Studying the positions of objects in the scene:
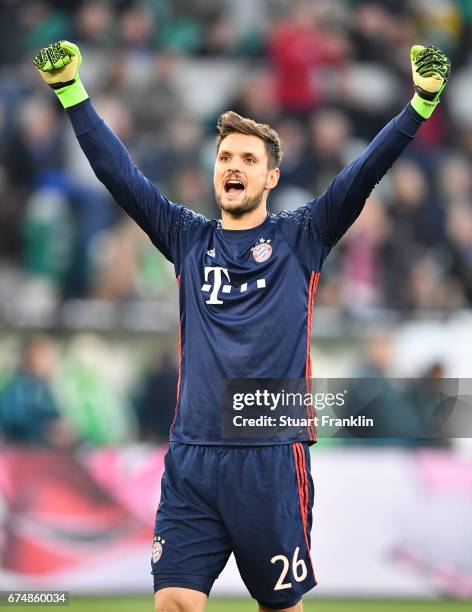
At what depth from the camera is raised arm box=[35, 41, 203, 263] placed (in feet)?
16.3

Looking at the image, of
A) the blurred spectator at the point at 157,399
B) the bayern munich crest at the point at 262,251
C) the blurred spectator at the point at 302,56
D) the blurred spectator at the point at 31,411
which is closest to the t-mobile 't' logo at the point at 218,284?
the bayern munich crest at the point at 262,251

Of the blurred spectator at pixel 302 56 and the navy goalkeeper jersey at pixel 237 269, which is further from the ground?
the blurred spectator at pixel 302 56

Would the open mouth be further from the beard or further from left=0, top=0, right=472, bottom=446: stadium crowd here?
left=0, top=0, right=472, bottom=446: stadium crowd

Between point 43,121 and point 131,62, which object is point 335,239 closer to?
point 43,121

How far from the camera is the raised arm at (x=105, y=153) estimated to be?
4.95 m

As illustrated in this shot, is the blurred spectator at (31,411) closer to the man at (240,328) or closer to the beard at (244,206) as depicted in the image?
the man at (240,328)

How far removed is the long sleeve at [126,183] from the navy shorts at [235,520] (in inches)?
37.5

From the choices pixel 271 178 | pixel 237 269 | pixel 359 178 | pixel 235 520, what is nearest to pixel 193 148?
pixel 271 178

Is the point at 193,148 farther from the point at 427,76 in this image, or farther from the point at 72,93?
the point at 427,76

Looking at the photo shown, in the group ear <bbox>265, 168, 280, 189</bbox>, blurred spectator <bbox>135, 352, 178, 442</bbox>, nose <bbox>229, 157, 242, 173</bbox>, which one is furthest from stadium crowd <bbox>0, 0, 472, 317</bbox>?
nose <bbox>229, 157, 242, 173</bbox>

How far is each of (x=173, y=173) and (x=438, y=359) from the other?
3.26 m

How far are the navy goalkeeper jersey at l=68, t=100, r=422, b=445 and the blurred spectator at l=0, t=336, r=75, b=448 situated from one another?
4835 millimetres

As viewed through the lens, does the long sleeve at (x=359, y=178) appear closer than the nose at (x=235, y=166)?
Yes

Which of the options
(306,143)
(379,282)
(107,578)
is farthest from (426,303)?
(107,578)
